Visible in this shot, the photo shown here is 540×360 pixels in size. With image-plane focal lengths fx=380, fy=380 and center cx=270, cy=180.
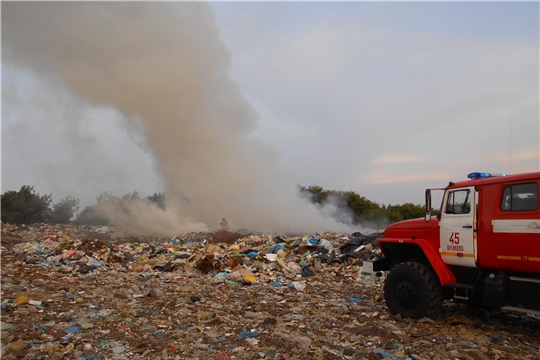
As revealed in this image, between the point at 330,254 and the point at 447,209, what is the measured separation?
18.8ft

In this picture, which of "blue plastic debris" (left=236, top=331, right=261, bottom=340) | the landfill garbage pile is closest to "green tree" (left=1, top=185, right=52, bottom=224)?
the landfill garbage pile

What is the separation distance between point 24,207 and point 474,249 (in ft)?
102

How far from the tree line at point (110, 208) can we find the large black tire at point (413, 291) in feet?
80.2

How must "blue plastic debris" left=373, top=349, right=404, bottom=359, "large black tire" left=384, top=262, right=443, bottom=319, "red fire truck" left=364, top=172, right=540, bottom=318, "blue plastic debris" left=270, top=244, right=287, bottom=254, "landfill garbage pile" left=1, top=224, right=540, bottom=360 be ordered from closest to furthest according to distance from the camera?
"blue plastic debris" left=373, top=349, right=404, bottom=359 → "landfill garbage pile" left=1, top=224, right=540, bottom=360 → "red fire truck" left=364, top=172, right=540, bottom=318 → "large black tire" left=384, top=262, right=443, bottom=319 → "blue plastic debris" left=270, top=244, right=287, bottom=254

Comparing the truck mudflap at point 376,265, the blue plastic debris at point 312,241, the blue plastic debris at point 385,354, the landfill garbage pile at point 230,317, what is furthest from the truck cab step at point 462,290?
the blue plastic debris at point 312,241

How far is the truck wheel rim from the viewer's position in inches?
213

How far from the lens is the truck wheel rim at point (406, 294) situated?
213 inches

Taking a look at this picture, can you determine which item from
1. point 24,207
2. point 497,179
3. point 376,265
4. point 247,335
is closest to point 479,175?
point 497,179

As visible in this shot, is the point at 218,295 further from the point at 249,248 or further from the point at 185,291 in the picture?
the point at 249,248

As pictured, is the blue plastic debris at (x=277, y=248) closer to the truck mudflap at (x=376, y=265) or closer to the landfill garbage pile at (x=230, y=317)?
the landfill garbage pile at (x=230, y=317)

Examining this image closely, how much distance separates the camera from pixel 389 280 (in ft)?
19.0

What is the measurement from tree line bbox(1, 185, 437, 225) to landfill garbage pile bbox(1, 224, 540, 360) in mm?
20016

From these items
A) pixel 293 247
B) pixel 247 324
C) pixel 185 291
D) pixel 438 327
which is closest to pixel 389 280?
pixel 438 327

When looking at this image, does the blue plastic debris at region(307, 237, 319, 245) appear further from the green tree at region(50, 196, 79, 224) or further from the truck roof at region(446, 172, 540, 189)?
the green tree at region(50, 196, 79, 224)
